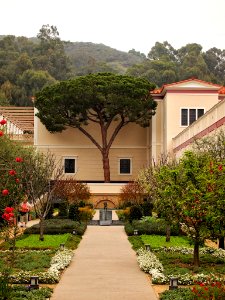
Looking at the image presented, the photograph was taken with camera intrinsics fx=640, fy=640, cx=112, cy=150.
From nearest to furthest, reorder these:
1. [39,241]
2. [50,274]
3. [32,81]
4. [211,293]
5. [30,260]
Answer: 1. [211,293]
2. [50,274]
3. [30,260]
4. [39,241]
5. [32,81]

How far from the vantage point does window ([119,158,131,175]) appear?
177ft

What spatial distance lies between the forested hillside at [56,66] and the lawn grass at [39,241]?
57.9 metres

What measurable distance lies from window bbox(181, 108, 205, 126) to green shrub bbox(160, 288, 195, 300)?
35767 mm

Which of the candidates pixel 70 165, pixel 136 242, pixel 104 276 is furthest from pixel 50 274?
pixel 70 165

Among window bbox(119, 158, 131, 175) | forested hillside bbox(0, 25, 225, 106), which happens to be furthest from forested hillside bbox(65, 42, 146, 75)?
window bbox(119, 158, 131, 175)

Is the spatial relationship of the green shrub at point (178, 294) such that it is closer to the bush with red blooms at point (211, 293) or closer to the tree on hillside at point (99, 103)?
the bush with red blooms at point (211, 293)

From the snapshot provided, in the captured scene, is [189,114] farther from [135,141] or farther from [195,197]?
[195,197]

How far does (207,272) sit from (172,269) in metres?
0.92

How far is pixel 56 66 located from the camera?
111 m

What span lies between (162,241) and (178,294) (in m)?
11.9

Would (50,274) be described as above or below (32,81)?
below

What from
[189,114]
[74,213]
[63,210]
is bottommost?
[74,213]

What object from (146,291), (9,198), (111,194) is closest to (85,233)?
(9,198)

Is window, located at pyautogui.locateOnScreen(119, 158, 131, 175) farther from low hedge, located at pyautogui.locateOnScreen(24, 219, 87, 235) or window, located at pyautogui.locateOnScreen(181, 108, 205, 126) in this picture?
low hedge, located at pyautogui.locateOnScreen(24, 219, 87, 235)
